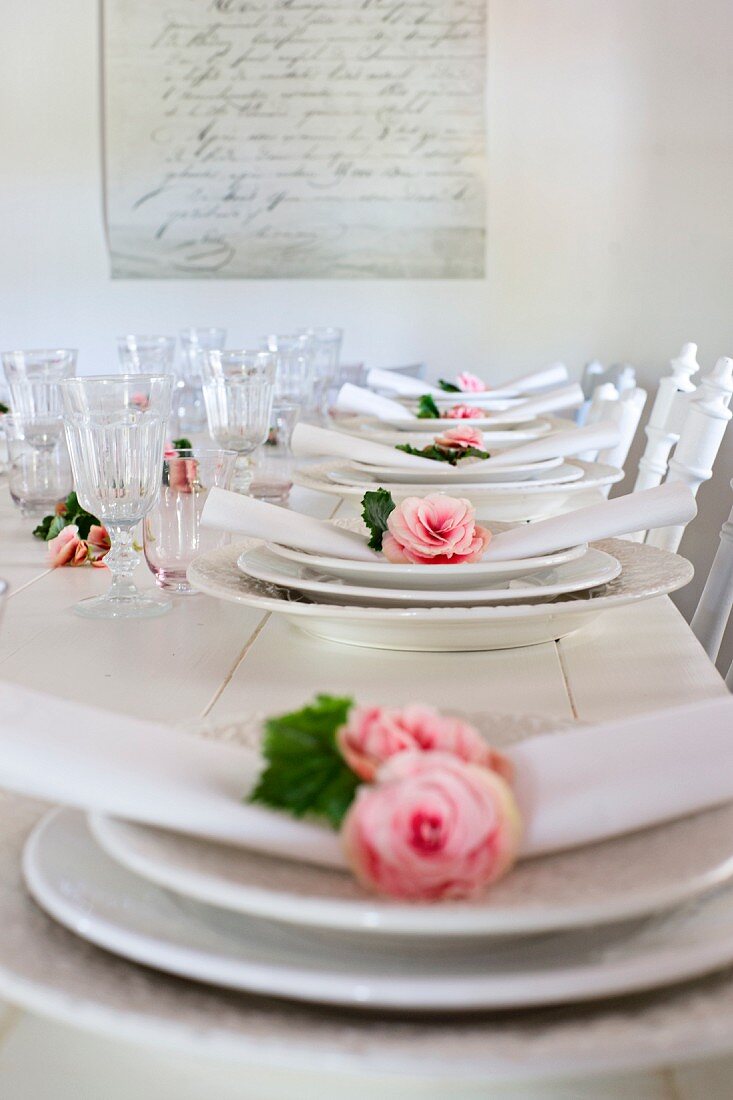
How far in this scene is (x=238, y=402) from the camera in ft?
4.85

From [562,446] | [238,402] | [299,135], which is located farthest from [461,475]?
[299,135]

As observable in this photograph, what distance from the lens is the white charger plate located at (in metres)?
0.33

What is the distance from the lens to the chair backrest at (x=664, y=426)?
200 cm

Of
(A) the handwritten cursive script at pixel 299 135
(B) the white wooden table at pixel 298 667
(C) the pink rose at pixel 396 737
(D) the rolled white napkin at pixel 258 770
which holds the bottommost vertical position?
(B) the white wooden table at pixel 298 667

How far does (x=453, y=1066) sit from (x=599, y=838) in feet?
0.39

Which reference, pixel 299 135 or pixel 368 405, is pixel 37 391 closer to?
pixel 368 405

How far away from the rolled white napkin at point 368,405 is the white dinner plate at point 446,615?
84 cm

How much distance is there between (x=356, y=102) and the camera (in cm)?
417

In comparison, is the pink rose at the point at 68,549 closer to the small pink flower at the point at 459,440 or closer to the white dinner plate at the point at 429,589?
the white dinner plate at the point at 429,589

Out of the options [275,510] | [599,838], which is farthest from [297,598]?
[599,838]

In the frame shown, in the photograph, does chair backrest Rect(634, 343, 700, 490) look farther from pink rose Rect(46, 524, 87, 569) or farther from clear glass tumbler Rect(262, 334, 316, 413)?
pink rose Rect(46, 524, 87, 569)

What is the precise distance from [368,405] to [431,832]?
1536 millimetres

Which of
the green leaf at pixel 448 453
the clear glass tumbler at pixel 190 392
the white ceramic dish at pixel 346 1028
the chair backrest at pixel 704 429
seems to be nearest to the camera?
the white ceramic dish at pixel 346 1028

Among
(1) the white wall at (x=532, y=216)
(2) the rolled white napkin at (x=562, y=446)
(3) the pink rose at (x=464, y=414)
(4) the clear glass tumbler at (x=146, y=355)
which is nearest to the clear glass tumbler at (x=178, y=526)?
(2) the rolled white napkin at (x=562, y=446)
